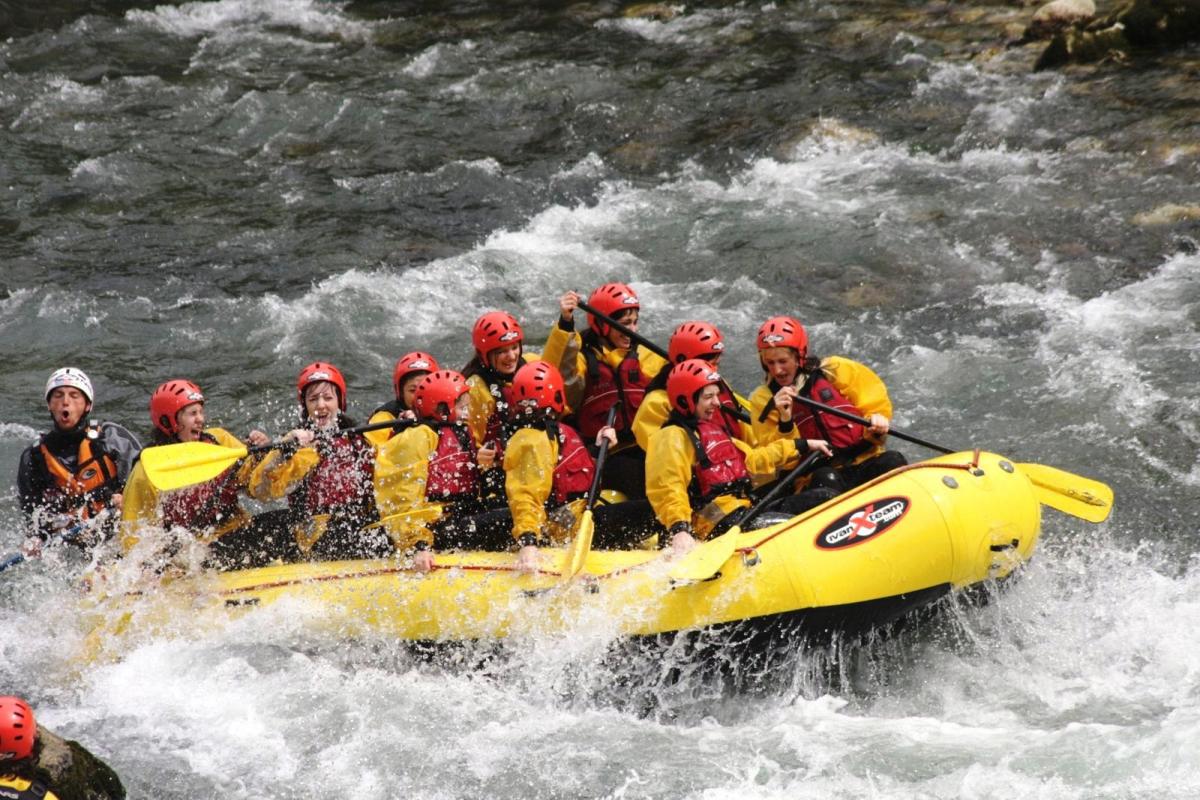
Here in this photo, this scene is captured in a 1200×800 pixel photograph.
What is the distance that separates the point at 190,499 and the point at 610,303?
2.56 meters

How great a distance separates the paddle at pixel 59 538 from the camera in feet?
25.8

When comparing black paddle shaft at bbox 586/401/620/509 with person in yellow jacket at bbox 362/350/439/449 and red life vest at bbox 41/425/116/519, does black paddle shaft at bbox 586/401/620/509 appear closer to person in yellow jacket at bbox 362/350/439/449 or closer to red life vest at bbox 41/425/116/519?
person in yellow jacket at bbox 362/350/439/449

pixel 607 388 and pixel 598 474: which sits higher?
pixel 598 474

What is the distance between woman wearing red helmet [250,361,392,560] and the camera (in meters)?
7.45

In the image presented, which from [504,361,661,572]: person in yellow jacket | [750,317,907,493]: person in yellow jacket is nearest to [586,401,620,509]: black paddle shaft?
[504,361,661,572]: person in yellow jacket

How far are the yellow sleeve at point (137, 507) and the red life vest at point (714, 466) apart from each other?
2.75m

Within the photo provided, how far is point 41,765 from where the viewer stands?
5984 millimetres

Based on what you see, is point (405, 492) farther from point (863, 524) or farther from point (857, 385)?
point (857, 385)

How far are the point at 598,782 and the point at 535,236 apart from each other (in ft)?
21.8

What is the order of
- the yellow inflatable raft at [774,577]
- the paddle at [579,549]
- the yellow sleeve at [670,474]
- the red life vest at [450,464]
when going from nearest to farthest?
1. the yellow inflatable raft at [774,577]
2. the paddle at [579,549]
3. the yellow sleeve at [670,474]
4. the red life vest at [450,464]

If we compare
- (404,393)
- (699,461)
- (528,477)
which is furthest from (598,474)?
(404,393)

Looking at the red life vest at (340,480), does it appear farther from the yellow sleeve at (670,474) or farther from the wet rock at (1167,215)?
the wet rock at (1167,215)

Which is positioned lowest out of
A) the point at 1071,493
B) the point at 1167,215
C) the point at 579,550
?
the point at 1167,215

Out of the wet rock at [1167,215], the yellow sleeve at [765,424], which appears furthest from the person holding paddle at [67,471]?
the wet rock at [1167,215]
